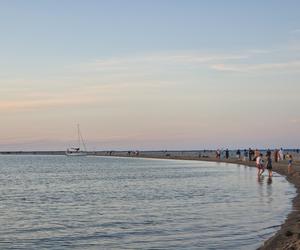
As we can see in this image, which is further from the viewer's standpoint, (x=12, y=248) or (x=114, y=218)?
(x=114, y=218)

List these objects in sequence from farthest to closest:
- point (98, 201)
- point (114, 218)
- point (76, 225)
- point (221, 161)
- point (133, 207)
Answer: point (221, 161), point (98, 201), point (133, 207), point (114, 218), point (76, 225)

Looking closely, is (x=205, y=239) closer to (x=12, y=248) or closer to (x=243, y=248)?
(x=243, y=248)

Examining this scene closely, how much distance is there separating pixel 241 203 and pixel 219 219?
6224 millimetres

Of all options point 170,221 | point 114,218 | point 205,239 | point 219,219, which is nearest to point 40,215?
point 114,218

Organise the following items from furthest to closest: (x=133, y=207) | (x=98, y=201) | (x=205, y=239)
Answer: (x=98, y=201), (x=133, y=207), (x=205, y=239)

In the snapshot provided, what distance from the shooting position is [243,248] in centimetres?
1573

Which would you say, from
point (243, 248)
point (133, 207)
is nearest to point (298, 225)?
point (243, 248)

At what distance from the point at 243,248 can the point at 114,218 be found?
328 inches

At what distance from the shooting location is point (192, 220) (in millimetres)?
21500

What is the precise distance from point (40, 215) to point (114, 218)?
12.3ft

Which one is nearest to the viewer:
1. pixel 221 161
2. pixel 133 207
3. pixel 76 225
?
pixel 76 225

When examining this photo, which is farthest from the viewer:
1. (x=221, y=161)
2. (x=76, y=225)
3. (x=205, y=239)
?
(x=221, y=161)

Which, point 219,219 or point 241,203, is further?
point 241,203

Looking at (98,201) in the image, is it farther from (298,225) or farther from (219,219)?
(298,225)
